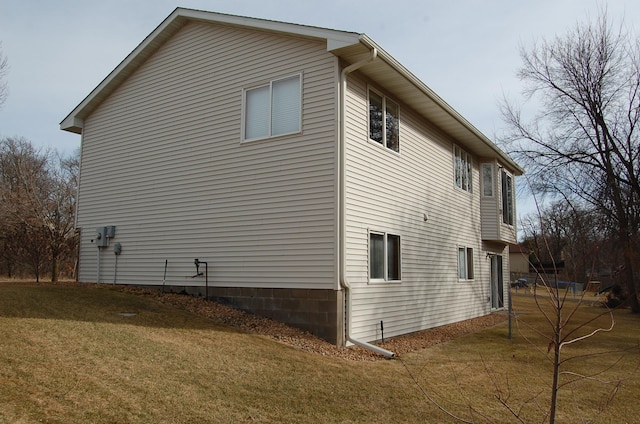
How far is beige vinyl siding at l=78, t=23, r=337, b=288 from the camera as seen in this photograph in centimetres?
946

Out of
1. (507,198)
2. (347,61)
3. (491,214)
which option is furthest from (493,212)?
(347,61)

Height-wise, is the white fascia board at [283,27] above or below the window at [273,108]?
above

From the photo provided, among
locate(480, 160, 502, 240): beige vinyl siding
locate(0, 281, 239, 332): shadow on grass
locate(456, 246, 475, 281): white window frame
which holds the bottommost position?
locate(0, 281, 239, 332): shadow on grass

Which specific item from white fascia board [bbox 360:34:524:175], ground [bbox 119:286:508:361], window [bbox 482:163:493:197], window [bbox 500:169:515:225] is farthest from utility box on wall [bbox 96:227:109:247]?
window [bbox 500:169:515:225]

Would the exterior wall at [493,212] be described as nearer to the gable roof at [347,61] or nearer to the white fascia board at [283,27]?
the gable roof at [347,61]

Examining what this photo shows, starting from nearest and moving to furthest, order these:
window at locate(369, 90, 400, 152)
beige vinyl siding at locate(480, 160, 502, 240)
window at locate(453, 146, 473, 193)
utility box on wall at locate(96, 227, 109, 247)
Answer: window at locate(369, 90, 400, 152) < utility box on wall at locate(96, 227, 109, 247) < window at locate(453, 146, 473, 193) < beige vinyl siding at locate(480, 160, 502, 240)

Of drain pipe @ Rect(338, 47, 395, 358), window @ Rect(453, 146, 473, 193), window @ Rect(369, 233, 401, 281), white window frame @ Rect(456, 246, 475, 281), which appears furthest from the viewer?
window @ Rect(453, 146, 473, 193)

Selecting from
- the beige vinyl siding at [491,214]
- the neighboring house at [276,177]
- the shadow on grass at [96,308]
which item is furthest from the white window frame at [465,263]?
the shadow on grass at [96,308]

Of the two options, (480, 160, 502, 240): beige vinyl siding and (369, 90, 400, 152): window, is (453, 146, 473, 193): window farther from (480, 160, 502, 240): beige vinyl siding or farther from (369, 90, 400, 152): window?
(369, 90, 400, 152): window

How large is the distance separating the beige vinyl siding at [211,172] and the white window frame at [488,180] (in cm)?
1000

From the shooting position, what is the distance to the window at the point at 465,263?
1523 cm

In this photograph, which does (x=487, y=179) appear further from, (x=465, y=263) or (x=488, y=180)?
(x=465, y=263)

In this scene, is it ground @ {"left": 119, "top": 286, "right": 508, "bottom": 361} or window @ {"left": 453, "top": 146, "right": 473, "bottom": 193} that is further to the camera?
window @ {"left": 453, "top": 146, "right": 473, "bottom": 193}

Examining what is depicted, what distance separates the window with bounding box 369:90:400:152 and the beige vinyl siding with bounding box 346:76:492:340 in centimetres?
28
